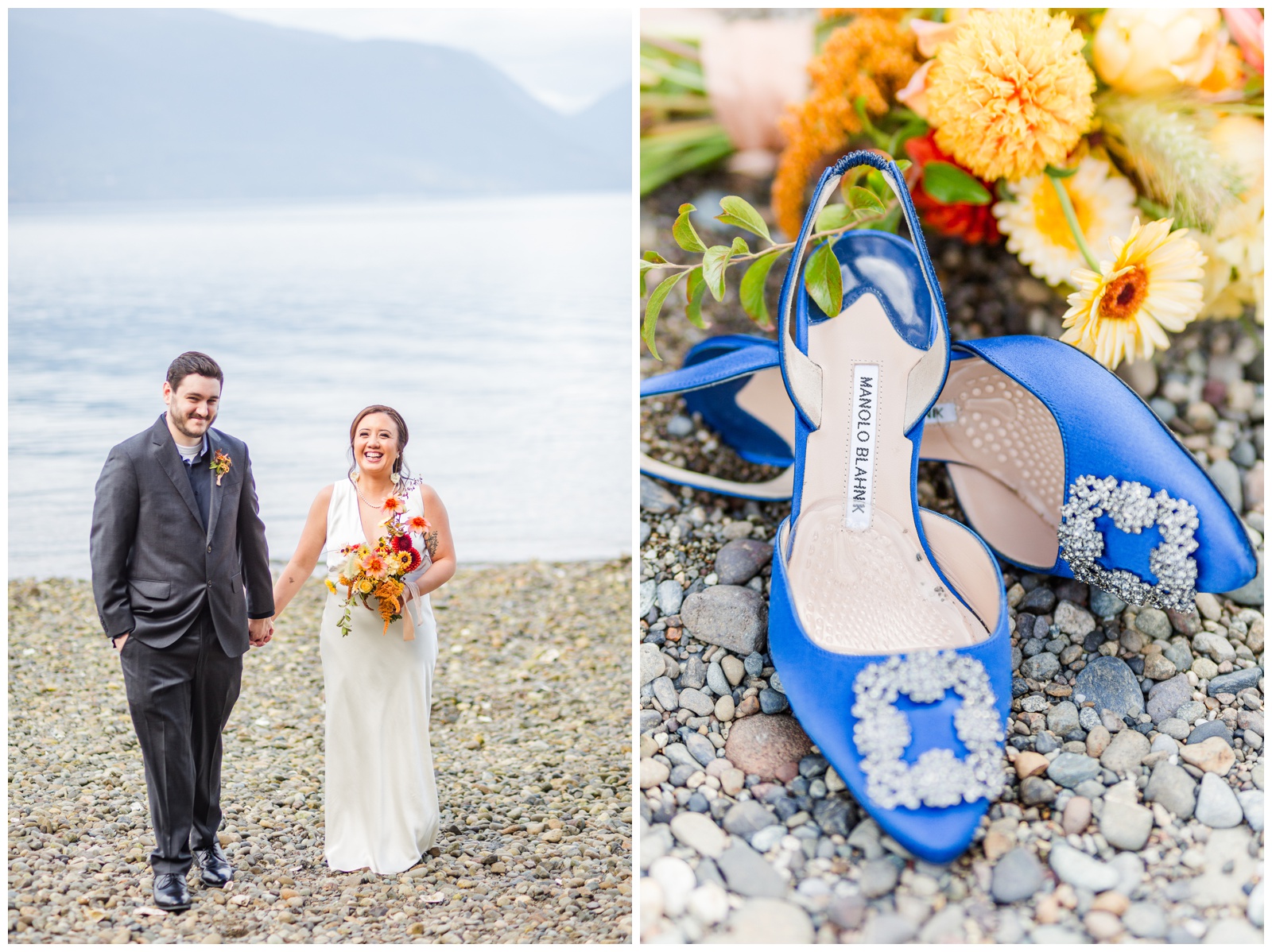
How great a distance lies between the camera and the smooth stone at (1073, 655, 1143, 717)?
5.74 ft

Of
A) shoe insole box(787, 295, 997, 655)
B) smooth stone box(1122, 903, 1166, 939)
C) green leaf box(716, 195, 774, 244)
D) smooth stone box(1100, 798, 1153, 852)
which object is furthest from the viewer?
green leaf box(716, 195, 774, 244)

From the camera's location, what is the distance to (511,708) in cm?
258

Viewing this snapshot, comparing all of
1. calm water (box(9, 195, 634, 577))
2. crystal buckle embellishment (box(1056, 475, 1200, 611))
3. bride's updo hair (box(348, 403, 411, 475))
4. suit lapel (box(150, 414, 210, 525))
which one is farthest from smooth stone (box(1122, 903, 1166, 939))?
calm water (box(9, 195, 634, 577))

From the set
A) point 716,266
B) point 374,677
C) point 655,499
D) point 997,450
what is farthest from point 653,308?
point 374,677

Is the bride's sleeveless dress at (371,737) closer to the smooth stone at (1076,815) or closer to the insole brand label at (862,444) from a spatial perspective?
the insole brand label at (862,444)

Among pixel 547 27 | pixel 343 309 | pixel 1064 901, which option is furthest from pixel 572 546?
pixel 1064 901

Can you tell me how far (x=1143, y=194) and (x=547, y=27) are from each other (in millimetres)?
2573

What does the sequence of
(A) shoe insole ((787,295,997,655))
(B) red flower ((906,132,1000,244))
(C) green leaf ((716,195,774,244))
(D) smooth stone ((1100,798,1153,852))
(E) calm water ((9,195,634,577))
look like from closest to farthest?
1. (D) smooth stone ((1100,798,1153,852))
2. (A) shoe insole ((787,295,997,655))
3. (C) green leaf ((716,195,774,244))
4. (B) red flower ((906,132,1000,244))
5. (E) calm water ((9,195,634,577))

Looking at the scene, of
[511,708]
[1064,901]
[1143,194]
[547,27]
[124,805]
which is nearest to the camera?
[1064,901]

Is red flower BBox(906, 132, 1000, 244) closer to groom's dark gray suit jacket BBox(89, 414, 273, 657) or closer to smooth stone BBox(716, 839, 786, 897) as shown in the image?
smooth stone BBox(716, 839, 786, 897)

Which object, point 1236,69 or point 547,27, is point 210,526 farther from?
point 547,27

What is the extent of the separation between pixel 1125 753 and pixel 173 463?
1840 millimetres

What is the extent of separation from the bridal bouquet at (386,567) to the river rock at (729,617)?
58 centimetres

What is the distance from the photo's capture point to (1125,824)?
1507 millimetres
